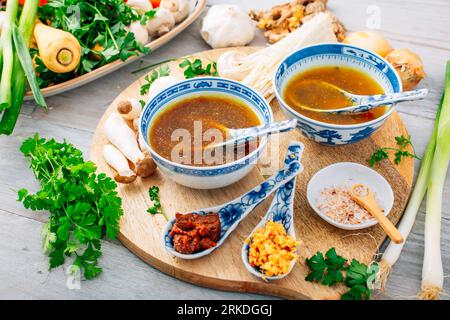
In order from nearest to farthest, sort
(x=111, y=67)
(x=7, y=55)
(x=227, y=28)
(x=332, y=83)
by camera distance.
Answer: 1. (x=332, y=83)
2. (x=7, y=55)
3. (x=111, y=67)
4. (x=227, y=28)

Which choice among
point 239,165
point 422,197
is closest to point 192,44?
point 239,165

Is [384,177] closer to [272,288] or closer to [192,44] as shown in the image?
[272,288]

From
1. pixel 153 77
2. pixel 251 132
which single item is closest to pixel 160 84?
pixel 153 77

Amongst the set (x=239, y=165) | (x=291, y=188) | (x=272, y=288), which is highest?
(x=239, y=165)

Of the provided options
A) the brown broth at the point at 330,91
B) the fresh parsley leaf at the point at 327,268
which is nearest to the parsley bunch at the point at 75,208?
the fresh parsley leaf at the point at 327,268

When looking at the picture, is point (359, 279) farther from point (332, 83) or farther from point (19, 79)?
point (19, 79)

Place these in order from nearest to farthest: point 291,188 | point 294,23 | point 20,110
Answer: point 291,188 → point 20,110 → point 294,23
